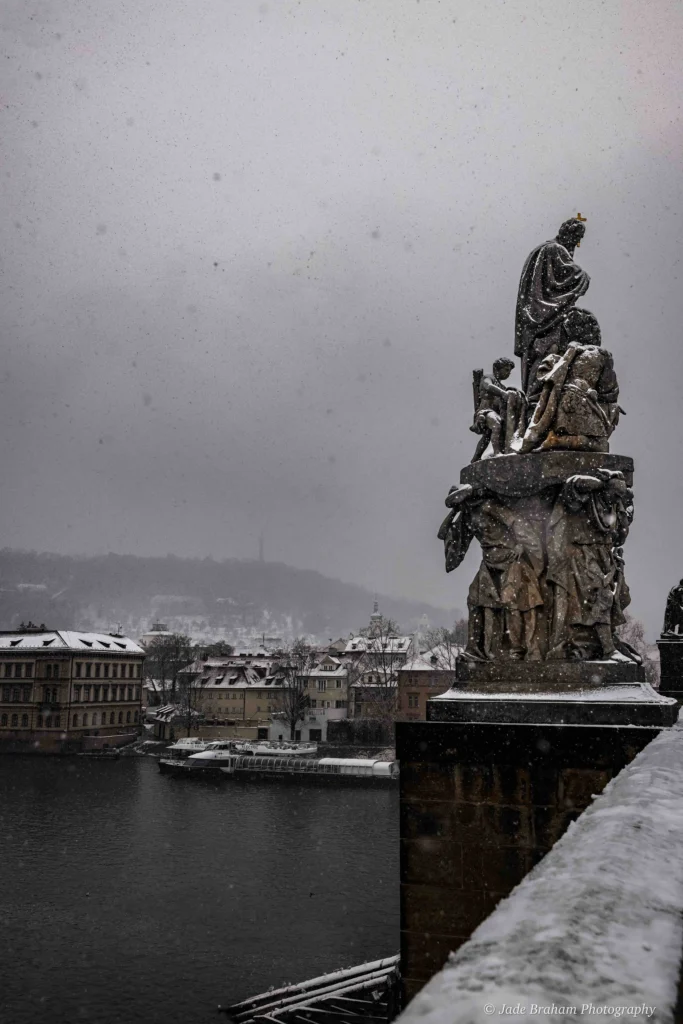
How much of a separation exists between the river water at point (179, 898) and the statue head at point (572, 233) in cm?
1776

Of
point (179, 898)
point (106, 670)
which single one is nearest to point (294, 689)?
point (106, 670)

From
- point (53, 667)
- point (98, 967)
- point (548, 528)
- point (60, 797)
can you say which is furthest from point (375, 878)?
point (53, 667)

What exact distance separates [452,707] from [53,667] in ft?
213

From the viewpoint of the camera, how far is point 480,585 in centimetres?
816

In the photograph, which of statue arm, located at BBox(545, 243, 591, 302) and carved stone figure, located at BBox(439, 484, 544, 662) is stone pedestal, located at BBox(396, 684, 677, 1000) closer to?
carved stone figure, located at BBox(439, 484, 544, 662)

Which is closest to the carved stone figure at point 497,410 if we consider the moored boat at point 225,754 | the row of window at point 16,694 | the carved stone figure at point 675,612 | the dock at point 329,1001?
the carved stone figure at point 675,612

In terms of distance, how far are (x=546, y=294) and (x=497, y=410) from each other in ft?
4.41

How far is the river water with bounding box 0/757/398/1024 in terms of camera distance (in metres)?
20.7

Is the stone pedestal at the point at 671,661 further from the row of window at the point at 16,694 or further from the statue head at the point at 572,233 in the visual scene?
the row of window at the point at 16,694

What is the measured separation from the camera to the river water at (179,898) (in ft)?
67.9

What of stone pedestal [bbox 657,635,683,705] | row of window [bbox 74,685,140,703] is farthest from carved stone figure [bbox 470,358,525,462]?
row of window [bbox 74,685,140,703]

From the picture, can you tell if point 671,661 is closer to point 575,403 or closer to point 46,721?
point 575,403

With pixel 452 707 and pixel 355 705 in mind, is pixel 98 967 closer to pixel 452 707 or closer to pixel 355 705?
pixel 452 707

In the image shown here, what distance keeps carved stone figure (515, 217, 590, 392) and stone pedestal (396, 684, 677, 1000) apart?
3.53m
